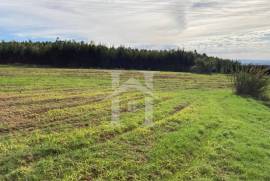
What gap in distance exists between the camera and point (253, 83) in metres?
22.5

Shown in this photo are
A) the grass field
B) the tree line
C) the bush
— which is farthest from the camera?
the tree line

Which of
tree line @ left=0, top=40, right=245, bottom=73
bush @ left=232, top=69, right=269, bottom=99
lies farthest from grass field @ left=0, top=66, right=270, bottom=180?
tree line @ left=0, top=40, right=245, bottom=73

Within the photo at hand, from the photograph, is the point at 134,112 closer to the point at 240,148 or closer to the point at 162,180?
the point at 240,148

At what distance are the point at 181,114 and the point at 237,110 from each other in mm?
4347

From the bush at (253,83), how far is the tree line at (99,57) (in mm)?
16353

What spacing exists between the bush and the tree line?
1635 centimetres

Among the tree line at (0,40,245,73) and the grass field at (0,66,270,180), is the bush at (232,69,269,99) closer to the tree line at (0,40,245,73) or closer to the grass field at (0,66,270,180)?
the grass field at (0,66,270,180)

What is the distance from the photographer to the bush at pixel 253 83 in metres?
22.4

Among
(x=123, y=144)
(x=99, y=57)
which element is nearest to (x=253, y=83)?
(x=123, y=144)

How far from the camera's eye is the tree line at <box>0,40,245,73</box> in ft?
141

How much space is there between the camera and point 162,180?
21.6ft

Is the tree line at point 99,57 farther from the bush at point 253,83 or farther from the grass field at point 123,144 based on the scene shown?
the grass field at point 123,144

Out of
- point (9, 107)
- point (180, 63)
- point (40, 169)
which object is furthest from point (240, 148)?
point (180, 63)

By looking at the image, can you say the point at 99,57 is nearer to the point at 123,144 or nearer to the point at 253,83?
the point at 253,83
